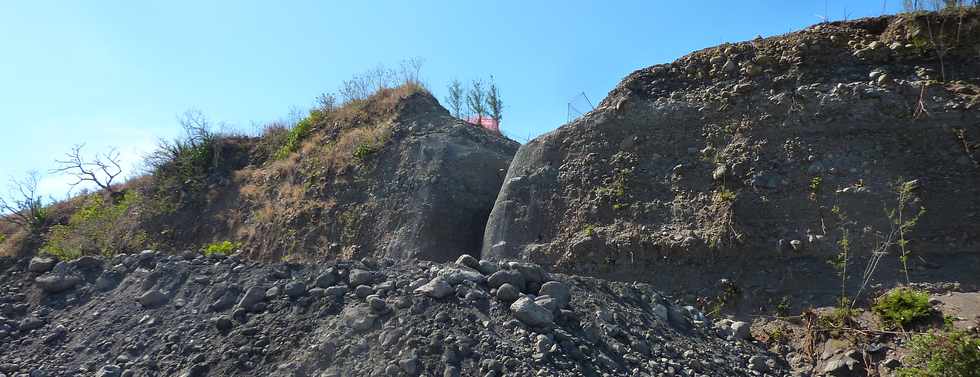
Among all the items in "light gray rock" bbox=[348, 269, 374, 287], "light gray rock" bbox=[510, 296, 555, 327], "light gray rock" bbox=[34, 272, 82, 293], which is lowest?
"light gray rock" bbox=[510, 296, 555, 327]

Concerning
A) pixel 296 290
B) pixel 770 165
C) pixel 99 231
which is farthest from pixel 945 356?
pixel 99 231

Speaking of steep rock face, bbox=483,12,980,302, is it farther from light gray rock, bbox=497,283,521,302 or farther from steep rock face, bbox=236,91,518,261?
light gray rock, bbox=497,283,521,302

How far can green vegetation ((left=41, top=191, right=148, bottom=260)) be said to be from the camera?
1463 cm

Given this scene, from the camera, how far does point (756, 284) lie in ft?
22.3

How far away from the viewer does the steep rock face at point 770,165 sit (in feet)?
22.1

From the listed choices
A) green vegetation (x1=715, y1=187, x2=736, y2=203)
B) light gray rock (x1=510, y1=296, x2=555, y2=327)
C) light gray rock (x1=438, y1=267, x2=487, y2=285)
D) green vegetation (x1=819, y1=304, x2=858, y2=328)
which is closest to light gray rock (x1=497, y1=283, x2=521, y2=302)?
light gray rock (x1=510, y1=296, x2=555, y2=327)

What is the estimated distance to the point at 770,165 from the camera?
24.8 feet

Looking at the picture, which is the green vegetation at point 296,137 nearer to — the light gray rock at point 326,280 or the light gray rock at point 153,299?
the light gray rock at point 153,299

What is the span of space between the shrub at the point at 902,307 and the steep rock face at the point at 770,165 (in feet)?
2.33

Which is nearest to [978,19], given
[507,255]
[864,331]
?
[864,331]

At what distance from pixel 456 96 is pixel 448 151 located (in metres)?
7.39

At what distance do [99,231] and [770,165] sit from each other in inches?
572

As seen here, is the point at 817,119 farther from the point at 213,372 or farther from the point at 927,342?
the point at 213,372

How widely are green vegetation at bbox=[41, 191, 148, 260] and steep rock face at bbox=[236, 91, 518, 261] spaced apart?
9.85ft
